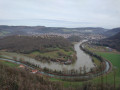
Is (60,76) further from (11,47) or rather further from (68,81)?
(11,47)

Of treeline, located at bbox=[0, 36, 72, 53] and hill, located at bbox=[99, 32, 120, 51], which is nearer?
treeline, located at bbox=[0, 36, 72, 53]

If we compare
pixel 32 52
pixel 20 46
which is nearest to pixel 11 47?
pixel 20 46

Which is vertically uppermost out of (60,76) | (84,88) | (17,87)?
(17,87)

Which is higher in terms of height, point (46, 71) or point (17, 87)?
point (17, 87)

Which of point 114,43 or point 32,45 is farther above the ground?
point 114,43

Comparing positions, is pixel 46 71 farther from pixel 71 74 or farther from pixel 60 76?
pixel 71 74

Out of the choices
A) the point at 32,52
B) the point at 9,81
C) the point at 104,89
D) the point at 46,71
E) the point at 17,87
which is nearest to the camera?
the point at 17,87

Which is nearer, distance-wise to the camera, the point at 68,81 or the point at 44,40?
the point at 68,81

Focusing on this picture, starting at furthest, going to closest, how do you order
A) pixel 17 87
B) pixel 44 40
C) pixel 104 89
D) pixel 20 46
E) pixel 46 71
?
pixel 44 40, pixel 20 46, pixel 46 71, pixel 104 89, pixel 17 87

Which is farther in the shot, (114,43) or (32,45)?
(114,43)

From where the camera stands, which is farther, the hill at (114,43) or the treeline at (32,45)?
the hill at (114,43)
